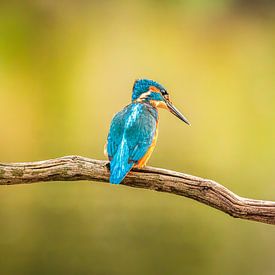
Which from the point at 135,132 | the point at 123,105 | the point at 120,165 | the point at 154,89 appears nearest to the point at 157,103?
the point at 154,89

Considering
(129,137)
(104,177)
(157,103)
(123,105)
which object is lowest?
(104,177)

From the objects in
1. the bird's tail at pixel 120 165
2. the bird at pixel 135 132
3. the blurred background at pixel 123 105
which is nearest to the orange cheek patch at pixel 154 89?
the bird at pixel 135 132

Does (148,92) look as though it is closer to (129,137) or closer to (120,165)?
(129,137)

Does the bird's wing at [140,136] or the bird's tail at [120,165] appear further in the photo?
the bird's wing at [140,136]

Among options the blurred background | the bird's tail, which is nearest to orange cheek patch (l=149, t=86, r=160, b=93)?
the bird's tail

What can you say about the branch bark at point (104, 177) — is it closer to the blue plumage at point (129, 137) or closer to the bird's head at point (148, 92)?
the blue plumage at point (129, 137)

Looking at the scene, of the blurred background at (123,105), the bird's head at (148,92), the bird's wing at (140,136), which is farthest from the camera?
the blurred background at (123,105)

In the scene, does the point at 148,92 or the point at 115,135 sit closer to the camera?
the point at 115,135
